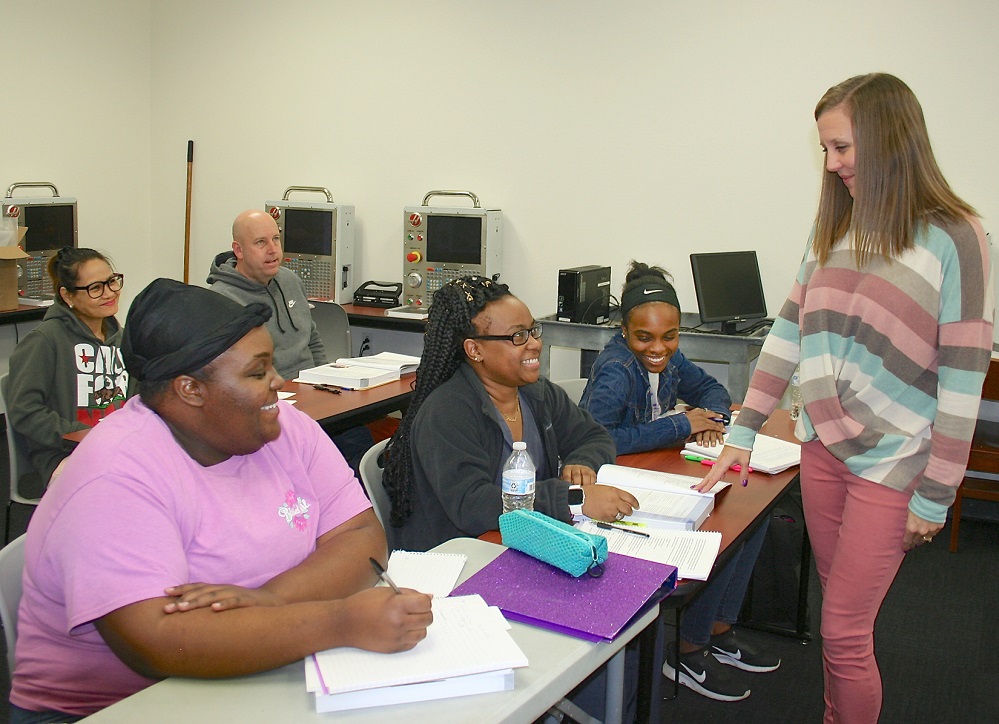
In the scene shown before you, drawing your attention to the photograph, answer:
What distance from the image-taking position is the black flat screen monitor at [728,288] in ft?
14.9

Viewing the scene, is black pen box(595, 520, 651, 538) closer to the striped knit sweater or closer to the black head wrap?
the striped knit sweater

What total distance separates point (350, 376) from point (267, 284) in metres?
1.04

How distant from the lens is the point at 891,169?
1740 millimetres

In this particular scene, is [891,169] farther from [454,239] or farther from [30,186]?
[30,186]

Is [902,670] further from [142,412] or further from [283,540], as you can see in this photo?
[142,412]

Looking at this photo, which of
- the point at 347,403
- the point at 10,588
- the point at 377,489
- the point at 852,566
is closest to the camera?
the point at 10,588

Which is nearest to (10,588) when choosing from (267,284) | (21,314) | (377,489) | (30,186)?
(377,489)

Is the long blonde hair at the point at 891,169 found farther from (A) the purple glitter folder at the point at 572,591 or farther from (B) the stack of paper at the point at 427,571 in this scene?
(B) the stack of paper at the point at 427,571

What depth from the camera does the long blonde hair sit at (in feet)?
5.66

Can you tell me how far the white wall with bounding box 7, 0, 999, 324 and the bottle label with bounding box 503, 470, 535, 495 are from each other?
333 centimetres

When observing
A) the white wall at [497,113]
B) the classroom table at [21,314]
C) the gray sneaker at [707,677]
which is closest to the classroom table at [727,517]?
the gray sneaker at [707,677]

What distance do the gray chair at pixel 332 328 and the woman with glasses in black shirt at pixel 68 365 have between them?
1.48 m

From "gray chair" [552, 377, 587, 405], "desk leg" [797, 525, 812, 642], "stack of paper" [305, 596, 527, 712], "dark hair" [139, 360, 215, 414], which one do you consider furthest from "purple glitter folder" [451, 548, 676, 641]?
"desk leg" [797, 525, 812, 642]

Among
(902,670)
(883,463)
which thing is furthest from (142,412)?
(902,670)
